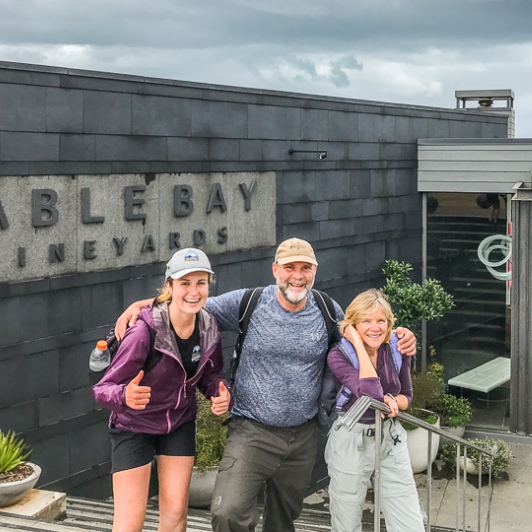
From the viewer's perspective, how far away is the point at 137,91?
969 centimetres

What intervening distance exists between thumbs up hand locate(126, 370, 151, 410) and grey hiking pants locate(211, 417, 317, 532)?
2.31 feet

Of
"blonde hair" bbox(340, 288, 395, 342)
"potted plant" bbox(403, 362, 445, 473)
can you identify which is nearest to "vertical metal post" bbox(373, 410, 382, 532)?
"blonde hair" bbox(340, 288, 395, 342)

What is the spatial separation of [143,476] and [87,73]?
5.20 m

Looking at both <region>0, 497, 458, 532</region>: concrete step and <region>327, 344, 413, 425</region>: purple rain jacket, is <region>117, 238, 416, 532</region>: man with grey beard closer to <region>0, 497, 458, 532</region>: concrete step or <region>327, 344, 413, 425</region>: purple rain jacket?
<region>327, 344, 413, 425</region>: purple rain jacket

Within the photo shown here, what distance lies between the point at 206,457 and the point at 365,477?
16.1ft

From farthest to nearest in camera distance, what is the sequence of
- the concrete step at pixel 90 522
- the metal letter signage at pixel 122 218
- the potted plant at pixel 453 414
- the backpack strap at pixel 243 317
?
the potted plant at pixel 453 414
the metal letter signage at pixel 122 218
the concrete step at pixel 90 522
the backpack strap at pixel 243 317

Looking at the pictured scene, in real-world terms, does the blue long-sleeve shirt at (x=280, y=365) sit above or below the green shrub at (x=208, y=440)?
above

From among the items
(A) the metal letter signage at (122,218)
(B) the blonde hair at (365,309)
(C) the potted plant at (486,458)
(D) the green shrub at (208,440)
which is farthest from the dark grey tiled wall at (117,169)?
(B) the blonde hair at (365,309)

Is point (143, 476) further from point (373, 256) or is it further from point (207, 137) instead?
point (373, 256)

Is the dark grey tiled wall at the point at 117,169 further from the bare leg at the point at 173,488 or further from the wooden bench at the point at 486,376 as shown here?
the bare leg at the point at 173,488

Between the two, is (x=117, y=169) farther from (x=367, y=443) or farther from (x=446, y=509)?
(x=446, y=509)

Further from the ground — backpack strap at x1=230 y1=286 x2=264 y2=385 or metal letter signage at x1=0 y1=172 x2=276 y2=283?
metal letter signage at x1=0 y1=172 x2=276 y2=283

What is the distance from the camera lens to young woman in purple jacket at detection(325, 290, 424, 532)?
5.09 m

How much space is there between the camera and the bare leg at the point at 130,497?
4.87 m
